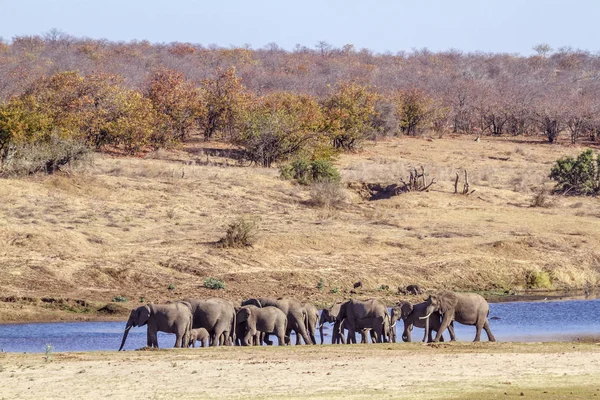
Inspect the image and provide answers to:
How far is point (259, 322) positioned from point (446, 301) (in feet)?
11.2

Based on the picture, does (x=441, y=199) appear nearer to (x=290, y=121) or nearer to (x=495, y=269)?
(x=495, y=269)

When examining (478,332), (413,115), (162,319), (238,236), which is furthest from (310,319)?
(413,115)

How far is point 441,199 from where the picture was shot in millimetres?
39312

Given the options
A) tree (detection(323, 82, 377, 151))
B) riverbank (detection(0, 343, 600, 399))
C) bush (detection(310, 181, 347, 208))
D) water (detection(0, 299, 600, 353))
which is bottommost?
water (detection(0, 299, 600, 353))

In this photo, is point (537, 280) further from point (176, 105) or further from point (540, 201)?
point (176, 105)

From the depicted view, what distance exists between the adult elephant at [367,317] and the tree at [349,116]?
1285 inches

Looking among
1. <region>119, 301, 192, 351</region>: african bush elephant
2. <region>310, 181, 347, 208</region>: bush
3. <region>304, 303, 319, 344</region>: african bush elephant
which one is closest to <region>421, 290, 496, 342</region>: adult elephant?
<region>304, 303, 319, 344</region>: african bush elephant

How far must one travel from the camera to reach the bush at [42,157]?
3588 cm

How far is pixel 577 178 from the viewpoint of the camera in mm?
44281

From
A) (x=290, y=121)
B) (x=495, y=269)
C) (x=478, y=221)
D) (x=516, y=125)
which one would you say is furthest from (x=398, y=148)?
(x=495, y=269)

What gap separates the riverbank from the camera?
13922 mm

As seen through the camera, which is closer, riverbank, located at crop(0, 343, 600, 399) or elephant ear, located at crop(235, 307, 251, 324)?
riverbank, located at crop(0, 343, 600, 399)

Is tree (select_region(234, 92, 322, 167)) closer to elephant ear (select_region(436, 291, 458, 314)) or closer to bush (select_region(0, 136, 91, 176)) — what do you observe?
bush (select_region(0, 136, 91, 176))

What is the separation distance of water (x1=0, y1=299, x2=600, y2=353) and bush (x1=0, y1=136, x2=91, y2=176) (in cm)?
1315
